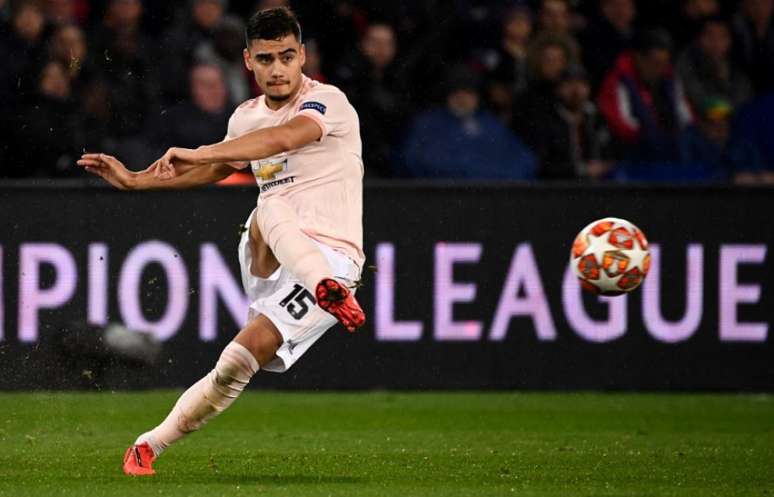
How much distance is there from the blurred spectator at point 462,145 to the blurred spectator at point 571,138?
0.20 meters

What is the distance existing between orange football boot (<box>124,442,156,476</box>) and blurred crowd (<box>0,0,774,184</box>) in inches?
183

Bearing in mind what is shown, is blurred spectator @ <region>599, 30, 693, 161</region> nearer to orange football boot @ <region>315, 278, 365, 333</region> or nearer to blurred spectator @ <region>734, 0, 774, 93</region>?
blurred spectator @ <region>734, 0, 774, 93</region>

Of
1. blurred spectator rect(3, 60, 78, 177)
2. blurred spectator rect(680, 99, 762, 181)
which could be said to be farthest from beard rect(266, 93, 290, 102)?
blurred spectator rect(680, 99, 762, 181)

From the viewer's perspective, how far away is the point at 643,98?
511 inches

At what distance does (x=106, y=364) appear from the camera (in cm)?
1089

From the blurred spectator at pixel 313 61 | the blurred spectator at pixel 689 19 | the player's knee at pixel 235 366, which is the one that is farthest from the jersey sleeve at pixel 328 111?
the blurred spectator at pixel 689 19

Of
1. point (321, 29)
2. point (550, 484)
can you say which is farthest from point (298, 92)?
point (321, 29)

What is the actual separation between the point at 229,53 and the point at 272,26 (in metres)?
5.40

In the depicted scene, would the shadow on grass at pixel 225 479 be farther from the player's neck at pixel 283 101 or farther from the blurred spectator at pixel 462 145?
the blurred spectator at pixel 462 145

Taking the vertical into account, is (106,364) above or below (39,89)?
below

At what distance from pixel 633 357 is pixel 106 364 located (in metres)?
3.57

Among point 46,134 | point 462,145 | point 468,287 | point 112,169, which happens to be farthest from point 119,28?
point 112,169

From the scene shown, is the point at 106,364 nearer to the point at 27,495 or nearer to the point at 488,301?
the point at 488,301

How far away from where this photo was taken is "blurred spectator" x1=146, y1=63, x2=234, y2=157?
1185 cm
